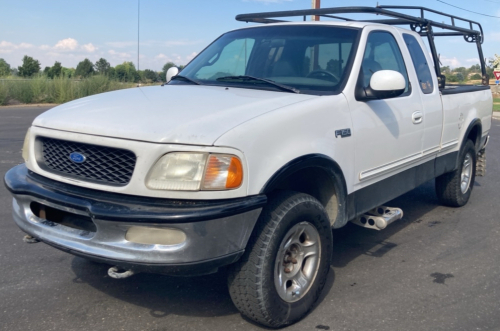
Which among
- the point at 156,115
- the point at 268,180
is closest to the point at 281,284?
the point at 268,180

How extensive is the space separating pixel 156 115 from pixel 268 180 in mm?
772

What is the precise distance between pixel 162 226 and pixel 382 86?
80.0 inches

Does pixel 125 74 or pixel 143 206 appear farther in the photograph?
pixel 125 74

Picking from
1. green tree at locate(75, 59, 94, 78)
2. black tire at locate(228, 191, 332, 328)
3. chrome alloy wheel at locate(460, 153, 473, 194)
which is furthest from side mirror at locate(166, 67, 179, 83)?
green tree at locate(75, 59, 94, 78)

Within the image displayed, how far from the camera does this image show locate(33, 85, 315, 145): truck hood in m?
3.00

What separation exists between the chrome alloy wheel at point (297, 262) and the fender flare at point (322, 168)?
0.35m

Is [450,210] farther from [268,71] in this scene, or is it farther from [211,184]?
[211,184]

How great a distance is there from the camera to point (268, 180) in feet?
10.4

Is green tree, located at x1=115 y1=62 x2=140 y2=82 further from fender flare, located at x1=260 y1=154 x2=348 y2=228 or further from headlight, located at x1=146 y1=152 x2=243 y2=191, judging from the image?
headlight, located at x1=146 y1=152 x2=243 y2=191

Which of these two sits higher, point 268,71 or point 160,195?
point 268,71

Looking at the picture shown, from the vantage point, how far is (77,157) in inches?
127

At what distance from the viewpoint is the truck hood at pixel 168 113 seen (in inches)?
118

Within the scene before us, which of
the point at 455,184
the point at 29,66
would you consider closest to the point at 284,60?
the point at 455,184

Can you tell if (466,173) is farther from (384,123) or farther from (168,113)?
(168,113)
